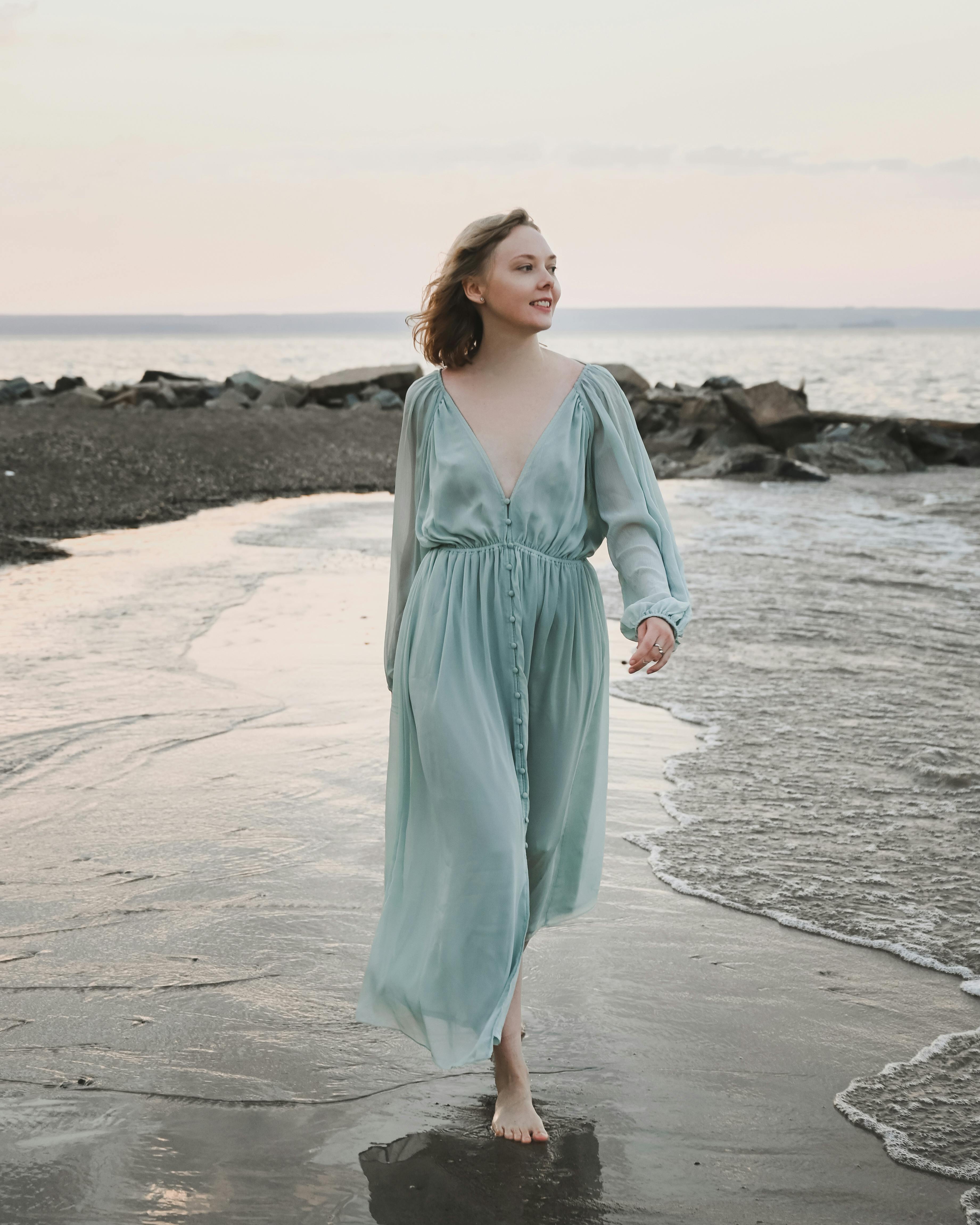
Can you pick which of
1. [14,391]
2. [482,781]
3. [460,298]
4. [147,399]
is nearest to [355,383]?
[147,399]

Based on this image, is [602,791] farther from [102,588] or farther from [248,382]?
[248,382]

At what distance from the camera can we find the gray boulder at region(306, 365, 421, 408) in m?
28.5

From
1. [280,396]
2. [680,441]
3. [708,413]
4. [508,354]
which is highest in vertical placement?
[508,354]

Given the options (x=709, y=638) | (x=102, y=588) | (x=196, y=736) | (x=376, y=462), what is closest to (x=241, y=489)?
(x=376, y=462)

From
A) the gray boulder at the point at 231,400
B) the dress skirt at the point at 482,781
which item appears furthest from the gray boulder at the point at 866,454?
the dress skirt at the point at 482,781

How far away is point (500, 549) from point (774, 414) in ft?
69.7

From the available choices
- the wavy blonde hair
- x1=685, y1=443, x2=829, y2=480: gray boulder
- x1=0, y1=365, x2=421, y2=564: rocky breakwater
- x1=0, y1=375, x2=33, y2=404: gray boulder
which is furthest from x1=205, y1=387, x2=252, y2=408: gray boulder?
the wavy blonde hair

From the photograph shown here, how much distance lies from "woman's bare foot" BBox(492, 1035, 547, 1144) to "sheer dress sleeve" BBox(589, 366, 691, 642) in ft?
3.22

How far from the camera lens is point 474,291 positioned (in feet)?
10.2

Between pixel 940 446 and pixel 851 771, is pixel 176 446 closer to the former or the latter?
pixel 940 446

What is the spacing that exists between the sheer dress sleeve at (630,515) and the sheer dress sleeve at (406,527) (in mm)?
429

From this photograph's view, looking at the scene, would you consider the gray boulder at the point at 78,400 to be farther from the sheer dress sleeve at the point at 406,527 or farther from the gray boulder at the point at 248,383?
the sheer dress sleeve at the point at 406,527

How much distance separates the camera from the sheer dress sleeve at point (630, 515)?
9.95 ft

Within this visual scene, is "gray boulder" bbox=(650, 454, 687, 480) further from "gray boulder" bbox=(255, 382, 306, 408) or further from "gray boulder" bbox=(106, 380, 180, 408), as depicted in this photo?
"gray boulder" bbox=(106, 380, 180, 408)
